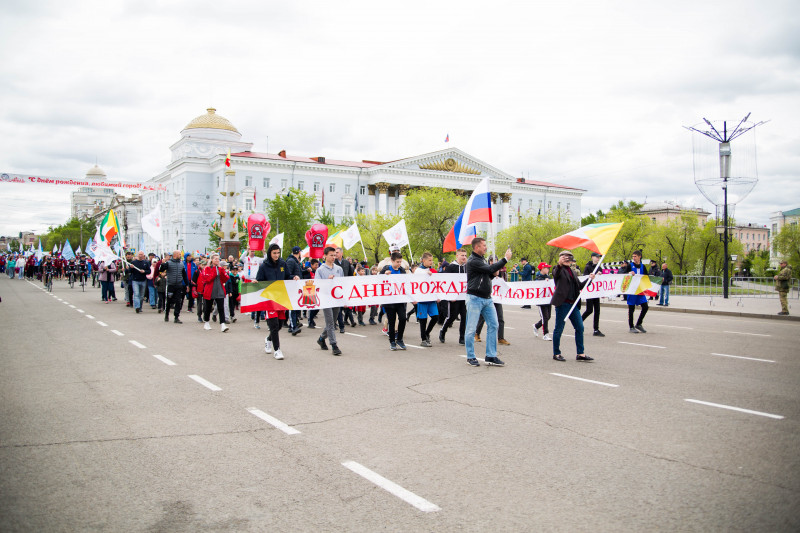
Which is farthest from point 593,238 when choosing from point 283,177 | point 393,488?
point 283,177

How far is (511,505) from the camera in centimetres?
424

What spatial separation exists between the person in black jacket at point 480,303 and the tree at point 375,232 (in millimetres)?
46565

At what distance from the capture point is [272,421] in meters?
6.48

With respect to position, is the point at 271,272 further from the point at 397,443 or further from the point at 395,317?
the point at 397,443

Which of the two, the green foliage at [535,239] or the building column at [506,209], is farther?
the building column at [506,209]

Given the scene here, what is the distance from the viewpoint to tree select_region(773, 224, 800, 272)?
178 feet

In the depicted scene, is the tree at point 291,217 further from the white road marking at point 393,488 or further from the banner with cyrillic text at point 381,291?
the white road marking at point 393,488

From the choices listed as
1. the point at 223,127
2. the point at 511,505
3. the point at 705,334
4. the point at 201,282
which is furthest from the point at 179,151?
the point at 511,505

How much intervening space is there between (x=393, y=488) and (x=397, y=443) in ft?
3.63

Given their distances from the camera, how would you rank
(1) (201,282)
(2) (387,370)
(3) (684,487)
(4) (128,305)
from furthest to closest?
1. (4) (128,305)
2. (1) (201,282)
3. (2) (387,370)
4. (3) (684,487)

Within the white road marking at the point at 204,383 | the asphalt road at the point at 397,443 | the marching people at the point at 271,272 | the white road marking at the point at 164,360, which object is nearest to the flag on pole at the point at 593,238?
the asphalt road at the point at 397,443

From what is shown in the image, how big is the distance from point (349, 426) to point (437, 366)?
3936 mm

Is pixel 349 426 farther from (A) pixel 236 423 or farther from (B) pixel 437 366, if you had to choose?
(B) pixel 437 366

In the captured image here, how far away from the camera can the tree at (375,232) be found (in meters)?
59.5
